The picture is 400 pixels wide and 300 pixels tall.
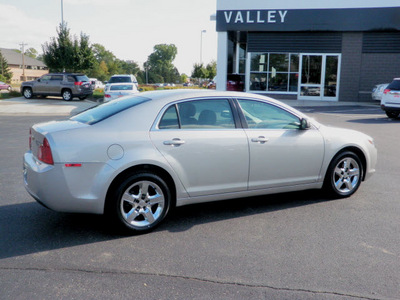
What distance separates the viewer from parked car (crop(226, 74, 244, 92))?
91.8ft

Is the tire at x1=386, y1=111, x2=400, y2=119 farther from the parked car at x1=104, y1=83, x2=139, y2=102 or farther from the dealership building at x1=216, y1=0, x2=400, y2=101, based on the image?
the parked car at x1=104, y1=83, x2=139, y2=102

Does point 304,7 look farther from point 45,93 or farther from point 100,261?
point 100,261

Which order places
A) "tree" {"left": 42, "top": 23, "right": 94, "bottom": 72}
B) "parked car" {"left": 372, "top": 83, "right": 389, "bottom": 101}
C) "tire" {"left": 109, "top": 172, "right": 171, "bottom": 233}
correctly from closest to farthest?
"tire" {"left": 109, "top": 172, "right": 171, "bottom": 233}, "parked car" {"left": 372, "top": 83, "right": 389, "bottom": 101}, "tree" {"left": 42, "top": 23, "right": 94, "bottom": 72}

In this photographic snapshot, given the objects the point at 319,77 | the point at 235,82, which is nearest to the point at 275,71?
the point at 235,82

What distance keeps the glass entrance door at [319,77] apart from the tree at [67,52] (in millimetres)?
17710

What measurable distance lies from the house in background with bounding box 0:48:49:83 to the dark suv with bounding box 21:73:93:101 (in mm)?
69949

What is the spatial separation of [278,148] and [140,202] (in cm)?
184

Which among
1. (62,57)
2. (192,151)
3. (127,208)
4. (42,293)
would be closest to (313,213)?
(192,151)

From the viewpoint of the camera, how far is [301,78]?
27156 mm

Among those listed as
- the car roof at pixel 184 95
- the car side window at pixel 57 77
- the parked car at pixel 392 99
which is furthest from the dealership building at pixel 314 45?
the car roof at pixel 184 95

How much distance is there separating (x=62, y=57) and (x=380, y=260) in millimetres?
33286

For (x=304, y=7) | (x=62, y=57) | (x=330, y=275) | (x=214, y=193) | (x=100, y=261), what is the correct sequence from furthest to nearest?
1. (x=62, y=57)
2. (x=304, y=7)
3. (x=214, y=193)
4. (x=100, y=261)
5. (x=330, y=275)

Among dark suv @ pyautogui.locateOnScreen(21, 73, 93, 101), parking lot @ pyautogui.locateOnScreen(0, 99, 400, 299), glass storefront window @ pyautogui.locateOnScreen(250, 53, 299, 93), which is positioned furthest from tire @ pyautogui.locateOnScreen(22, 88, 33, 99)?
parking lot @ pyautogui.locateOnScreen(0, 99, 400, 299)

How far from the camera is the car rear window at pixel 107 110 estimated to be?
4.61 metres
